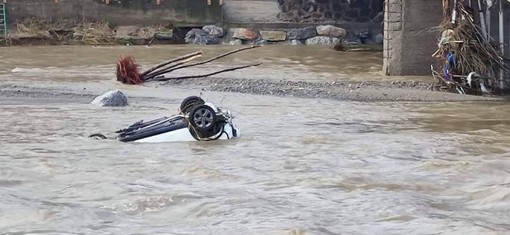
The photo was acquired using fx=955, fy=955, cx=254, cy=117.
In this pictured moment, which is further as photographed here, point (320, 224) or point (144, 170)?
point (144, 170)

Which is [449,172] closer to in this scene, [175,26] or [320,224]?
[320,224]

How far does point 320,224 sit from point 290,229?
0.31 metres

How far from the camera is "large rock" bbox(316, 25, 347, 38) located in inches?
1271

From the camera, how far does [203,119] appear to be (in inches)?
420

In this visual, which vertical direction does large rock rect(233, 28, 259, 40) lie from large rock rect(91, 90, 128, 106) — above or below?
below

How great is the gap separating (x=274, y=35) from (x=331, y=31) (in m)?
1.96

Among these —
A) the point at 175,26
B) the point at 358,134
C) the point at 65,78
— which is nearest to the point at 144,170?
the point at 358,134

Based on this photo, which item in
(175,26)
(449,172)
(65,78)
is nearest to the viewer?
(449,172)

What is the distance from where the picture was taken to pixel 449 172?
29.7 feet

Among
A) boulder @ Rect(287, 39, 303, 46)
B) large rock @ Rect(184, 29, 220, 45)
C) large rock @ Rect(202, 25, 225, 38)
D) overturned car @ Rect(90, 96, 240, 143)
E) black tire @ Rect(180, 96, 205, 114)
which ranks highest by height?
black tire @ Rect(180, 96, 205, 114)

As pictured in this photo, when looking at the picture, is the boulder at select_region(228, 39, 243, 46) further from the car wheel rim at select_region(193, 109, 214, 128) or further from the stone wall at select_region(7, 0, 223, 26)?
the car wheel rim at select_region(193, 109, 214, 128)

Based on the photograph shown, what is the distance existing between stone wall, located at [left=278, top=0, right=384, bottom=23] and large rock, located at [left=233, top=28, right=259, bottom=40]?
6.06 ft

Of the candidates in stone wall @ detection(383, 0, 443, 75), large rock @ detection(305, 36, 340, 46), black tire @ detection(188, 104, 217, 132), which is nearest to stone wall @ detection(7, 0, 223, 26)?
large rock @ detection(305, 36, 340, 46)

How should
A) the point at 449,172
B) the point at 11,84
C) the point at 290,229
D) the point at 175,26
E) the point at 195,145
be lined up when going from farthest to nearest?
the point at 175,26 < the point at 11,84 < the point at 195,145 < the point at 449,172 < the point at 290,229
